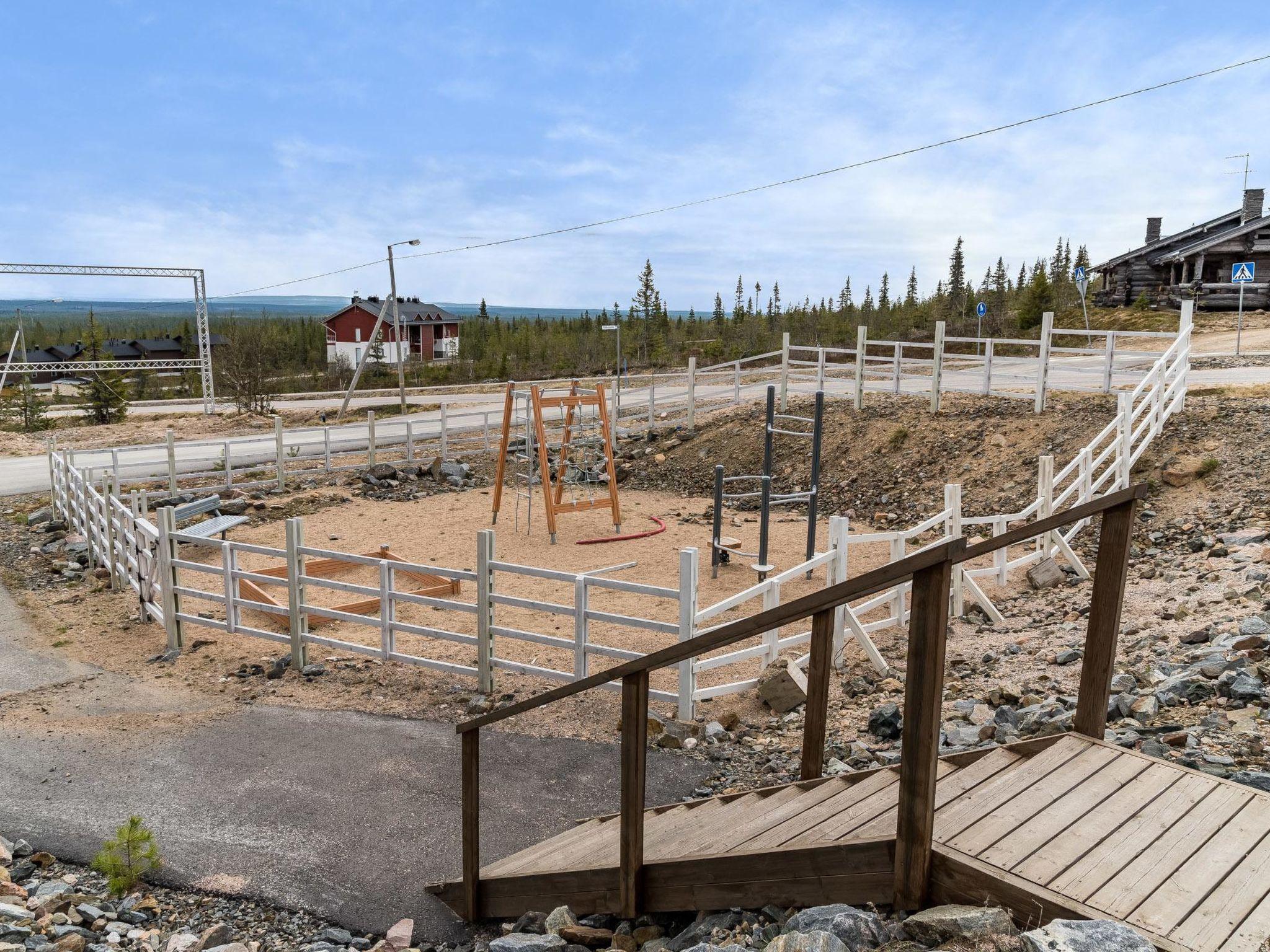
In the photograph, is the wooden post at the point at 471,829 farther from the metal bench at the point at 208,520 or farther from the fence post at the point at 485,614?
the metal bench at the point at 208,520

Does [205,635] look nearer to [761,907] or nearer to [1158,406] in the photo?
[761,907]

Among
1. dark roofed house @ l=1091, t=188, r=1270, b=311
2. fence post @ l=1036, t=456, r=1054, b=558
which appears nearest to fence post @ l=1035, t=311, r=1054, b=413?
fence post @ l=1036, t=456, r=1054, b=558

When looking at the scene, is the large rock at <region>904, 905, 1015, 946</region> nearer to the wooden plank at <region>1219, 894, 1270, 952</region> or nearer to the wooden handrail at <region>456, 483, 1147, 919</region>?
the wooden handrail at <region>456, 483, 1147, 919</region>

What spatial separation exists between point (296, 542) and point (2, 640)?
3.99m

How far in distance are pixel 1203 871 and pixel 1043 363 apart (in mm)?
14916

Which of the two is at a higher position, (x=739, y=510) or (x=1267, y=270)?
(x=1267, y=270)

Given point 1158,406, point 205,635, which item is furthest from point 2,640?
point 1158,406

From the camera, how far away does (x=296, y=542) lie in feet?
28.0

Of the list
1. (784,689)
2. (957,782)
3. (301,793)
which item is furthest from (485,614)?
(957,782)

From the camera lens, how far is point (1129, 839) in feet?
9.88

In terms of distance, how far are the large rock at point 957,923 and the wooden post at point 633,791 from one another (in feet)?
3.89

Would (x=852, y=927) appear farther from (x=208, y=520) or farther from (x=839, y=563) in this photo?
(x=208, y=520)

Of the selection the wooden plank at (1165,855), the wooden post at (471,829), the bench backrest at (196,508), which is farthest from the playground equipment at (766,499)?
the bench backrest at (196,508)

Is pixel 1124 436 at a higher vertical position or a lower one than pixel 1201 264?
lower
